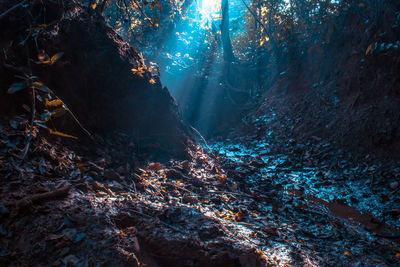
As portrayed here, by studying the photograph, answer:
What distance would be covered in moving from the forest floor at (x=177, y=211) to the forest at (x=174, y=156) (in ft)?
0.03

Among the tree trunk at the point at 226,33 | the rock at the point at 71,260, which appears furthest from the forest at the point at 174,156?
the tree trunk at the point at 226,33

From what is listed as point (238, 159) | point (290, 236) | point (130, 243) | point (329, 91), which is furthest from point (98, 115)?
point (329, 91)

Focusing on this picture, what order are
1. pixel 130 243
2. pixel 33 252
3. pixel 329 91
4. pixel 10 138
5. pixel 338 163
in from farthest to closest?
1. pixel 329 91
2. pixel 338 163
3. pixel 10 138
4. pixel 130 243
5. pixel 33 252

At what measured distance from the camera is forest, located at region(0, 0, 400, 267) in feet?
4.17

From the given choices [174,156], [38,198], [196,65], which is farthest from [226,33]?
[38,198]

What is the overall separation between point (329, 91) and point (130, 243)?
18.2 feet

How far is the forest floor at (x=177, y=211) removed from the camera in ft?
3.64

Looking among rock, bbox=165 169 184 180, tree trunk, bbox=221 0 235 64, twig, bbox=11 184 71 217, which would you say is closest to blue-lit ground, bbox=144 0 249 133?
tree trunk, bbox=221 0 235 64

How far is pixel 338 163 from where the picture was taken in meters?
3.80

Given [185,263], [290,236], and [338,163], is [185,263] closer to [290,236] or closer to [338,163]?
[290,236]

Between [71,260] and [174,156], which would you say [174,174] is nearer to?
[174,156]

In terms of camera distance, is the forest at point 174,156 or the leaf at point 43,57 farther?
the leaf at point 43,57

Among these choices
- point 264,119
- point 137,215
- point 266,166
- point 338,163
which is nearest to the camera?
point 137,215

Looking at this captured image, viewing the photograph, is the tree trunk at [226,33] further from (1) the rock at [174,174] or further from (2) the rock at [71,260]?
(2) the rock at [71,260]
